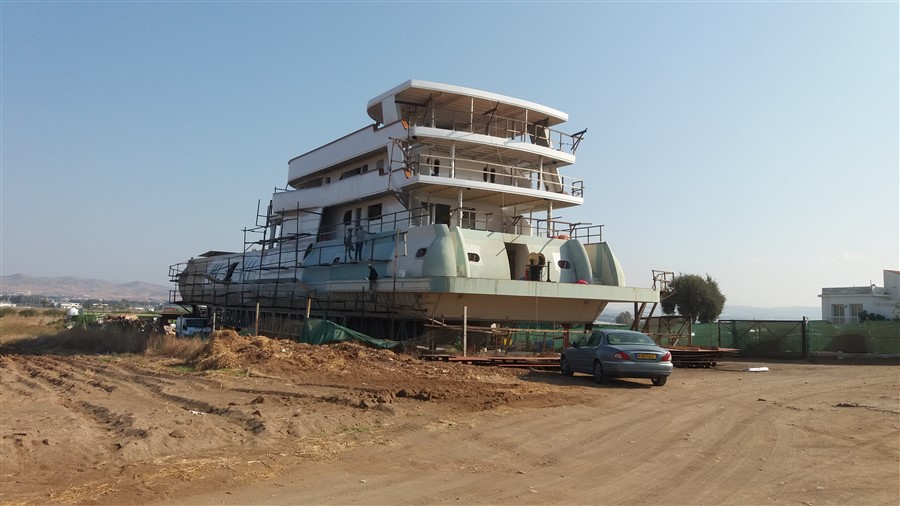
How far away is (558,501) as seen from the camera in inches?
239

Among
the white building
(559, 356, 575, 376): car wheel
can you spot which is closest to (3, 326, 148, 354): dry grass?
(559, 356, 575, 376): car wheel

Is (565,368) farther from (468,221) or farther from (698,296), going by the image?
(698,296)

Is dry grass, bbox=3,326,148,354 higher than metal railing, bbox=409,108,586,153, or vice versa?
metal railing, bbox=409,108,586,153

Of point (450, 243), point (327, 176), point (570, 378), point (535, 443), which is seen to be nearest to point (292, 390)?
point (535, 443)

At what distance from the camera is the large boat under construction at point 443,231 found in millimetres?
23734

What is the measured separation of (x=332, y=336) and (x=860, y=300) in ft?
149

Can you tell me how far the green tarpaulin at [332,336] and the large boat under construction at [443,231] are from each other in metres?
1.88

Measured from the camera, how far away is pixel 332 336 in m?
21.5

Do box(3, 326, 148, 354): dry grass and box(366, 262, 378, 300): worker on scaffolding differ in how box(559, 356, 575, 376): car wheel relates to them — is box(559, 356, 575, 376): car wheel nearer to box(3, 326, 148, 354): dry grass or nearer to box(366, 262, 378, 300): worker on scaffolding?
box(366, 262, 378, 300): worker on scaffolding

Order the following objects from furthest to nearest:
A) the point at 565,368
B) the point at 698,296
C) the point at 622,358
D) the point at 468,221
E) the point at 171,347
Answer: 1. the point at 698,296
2. the point at 468,221
3. the point at 171,347
4. the point at 565,368
5. the point at 622,358

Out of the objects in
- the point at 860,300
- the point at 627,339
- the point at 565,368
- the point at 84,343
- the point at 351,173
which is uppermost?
the point at 351,173

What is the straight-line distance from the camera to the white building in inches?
1895

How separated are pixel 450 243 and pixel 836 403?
1293 cm

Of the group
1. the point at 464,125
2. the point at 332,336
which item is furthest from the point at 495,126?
the point at 332,336
